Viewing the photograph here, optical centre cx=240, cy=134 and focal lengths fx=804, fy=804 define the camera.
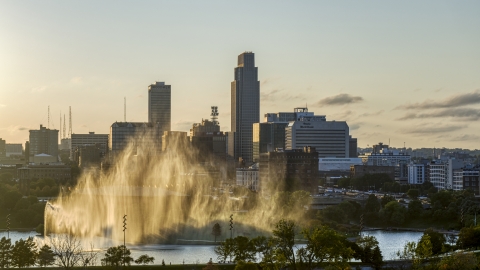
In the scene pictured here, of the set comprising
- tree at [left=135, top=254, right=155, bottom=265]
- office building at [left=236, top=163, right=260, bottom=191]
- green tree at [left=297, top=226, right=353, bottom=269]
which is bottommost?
tree at [left=135, top=254, right=155, bottom=265]

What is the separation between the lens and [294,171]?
407ft

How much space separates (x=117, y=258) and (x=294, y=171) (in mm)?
68995

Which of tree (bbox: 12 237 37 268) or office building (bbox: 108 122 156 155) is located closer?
tree (bbox: 12 237 37 268)

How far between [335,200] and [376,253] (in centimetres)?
4836

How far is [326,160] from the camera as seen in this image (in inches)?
7234

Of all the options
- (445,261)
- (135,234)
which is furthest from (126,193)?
(445,261)

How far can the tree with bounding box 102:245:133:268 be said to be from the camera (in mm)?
57153

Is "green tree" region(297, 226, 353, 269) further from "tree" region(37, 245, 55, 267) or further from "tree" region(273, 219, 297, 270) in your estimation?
"tree" region(37, 245, 55, 267)

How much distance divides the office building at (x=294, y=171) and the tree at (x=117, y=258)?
6331 centimetres

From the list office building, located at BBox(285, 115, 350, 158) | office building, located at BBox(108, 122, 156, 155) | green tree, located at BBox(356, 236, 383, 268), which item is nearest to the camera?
green tree, located at BBox(356, 236, 383, 268)

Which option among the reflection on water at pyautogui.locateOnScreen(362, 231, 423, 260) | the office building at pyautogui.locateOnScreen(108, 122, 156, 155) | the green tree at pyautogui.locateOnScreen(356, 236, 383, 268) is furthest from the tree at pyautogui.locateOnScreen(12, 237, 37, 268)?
the office building at pyautogui.locateOnScreen(108, 122, 156, 155)

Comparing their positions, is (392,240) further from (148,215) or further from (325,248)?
(325,248)

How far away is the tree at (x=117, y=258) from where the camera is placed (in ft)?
188

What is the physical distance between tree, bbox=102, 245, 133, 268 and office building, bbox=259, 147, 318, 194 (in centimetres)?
6331
